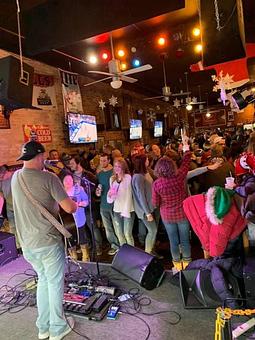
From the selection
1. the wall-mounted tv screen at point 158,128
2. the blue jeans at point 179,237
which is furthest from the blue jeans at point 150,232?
the wall-mounted tv screen at point 158,128

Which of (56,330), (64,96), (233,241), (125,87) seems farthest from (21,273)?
(125,87)

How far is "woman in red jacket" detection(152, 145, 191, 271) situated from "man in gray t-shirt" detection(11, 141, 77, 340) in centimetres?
136

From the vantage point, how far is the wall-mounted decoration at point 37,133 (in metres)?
5.86

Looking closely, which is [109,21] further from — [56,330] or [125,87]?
[125,87]

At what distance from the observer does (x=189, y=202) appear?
3.11 metres

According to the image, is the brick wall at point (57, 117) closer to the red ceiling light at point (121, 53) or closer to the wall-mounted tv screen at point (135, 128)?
the wall-mounted tv screen at point (135, 128)

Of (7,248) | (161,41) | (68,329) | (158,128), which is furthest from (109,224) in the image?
(158,128)

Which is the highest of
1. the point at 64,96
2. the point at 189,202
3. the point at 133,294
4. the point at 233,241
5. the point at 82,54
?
the point at 82,54

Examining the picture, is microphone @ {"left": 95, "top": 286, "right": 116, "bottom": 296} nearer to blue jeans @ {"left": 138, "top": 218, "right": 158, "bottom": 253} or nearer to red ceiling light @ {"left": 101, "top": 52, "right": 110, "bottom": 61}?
blue jeans @ {"left": 138, "top": 218, "right": 158, "bottom": 253}

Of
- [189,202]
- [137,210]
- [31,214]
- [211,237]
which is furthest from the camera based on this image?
[137,210]

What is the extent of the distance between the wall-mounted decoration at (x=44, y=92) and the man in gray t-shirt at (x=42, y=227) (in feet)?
13.8

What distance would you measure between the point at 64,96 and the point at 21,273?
432 cm

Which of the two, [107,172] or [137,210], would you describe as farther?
[107,172]

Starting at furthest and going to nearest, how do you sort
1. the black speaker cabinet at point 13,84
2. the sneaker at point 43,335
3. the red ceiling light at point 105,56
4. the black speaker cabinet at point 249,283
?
the red ceiling light at point 105,56, the black speaker cabinet at point 13,84, the sneaker at point 43,335, the black speaker cabinet at point 249,283
